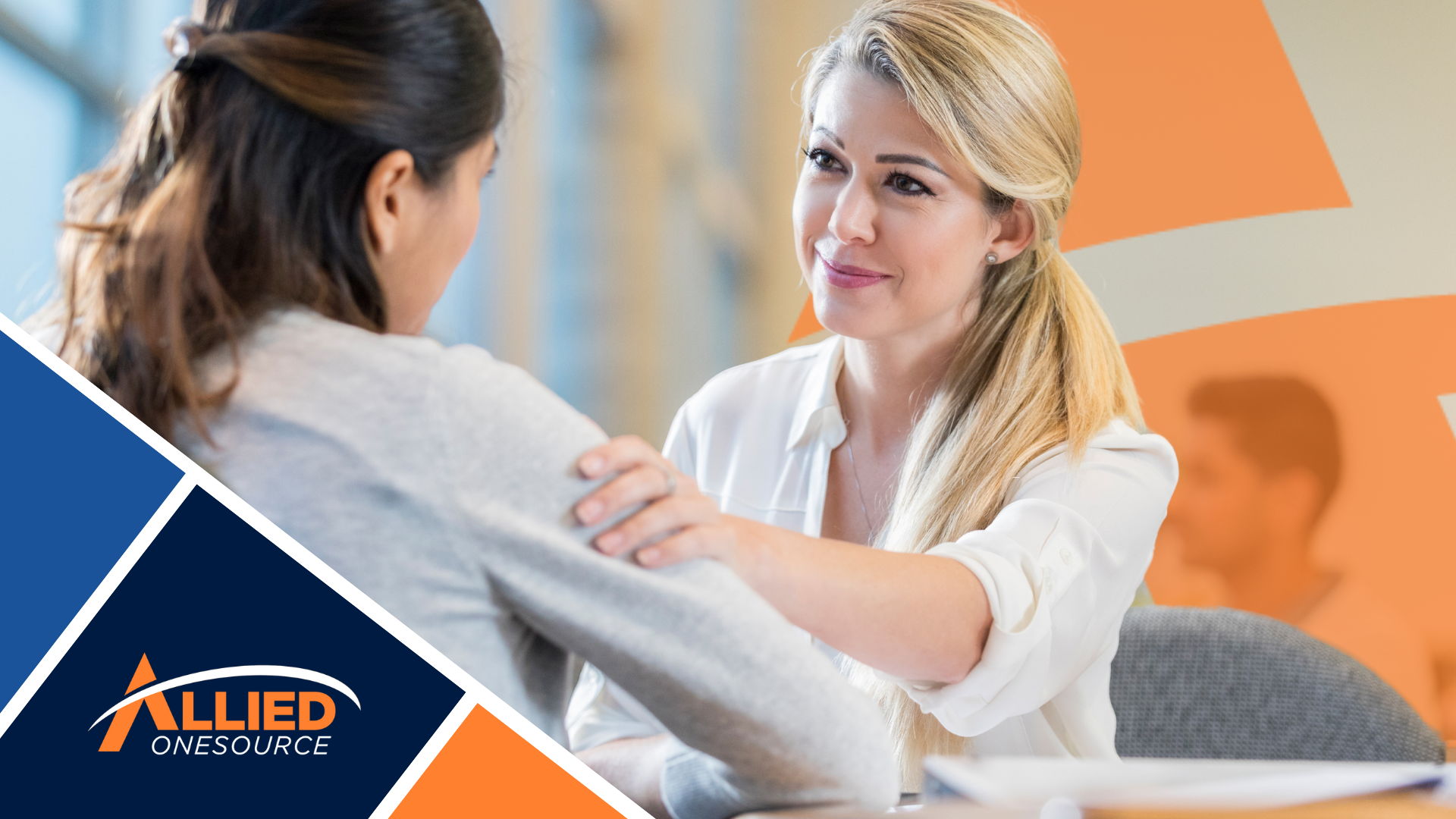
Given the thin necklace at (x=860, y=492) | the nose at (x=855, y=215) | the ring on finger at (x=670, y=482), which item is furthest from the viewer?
the thin necklace at (x=860, y=492)

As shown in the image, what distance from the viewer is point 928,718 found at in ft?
4.55

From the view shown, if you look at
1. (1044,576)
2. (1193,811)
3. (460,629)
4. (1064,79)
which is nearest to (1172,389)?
(1064,79)

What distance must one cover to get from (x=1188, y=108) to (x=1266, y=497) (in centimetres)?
93

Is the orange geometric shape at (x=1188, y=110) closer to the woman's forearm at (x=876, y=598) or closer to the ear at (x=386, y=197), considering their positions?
the woman's forearm at (x=876, y=598)

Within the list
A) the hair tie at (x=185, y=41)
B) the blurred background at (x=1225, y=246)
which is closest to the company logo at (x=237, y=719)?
the hair tie at (x=185, y=41)

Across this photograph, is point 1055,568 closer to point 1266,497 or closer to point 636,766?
point 636,766

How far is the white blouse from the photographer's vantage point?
1.18m

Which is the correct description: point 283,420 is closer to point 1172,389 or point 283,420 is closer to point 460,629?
point 460,629

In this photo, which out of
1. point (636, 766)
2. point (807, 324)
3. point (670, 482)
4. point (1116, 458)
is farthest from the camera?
point (807, 324)

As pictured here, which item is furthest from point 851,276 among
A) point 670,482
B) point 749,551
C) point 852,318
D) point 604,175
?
point 604,175

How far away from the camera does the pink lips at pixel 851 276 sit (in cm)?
142

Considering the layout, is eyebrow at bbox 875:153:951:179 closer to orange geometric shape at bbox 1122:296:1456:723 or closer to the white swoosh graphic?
the white swoosh graphic

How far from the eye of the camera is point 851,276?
1423 mm

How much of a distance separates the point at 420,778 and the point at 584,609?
0.50 ft
